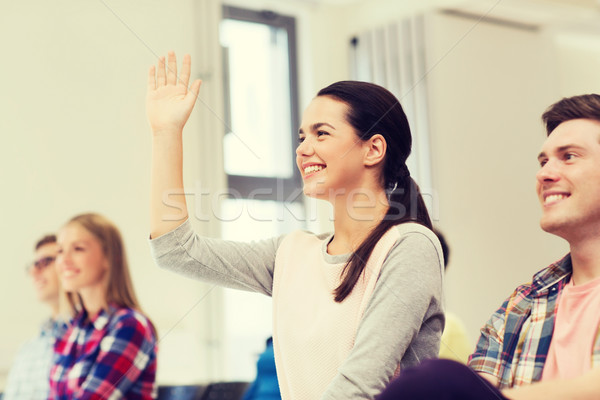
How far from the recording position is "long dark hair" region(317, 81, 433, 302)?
4.31 feet

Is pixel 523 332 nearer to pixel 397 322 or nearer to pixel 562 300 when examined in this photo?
pixel 562 300

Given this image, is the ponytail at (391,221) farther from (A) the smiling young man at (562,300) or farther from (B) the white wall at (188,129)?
(B) the white wall at (188,129)

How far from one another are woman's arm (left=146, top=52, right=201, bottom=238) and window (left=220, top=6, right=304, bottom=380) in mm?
2064

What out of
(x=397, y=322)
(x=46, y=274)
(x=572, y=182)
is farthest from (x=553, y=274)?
(x=46, y=274)

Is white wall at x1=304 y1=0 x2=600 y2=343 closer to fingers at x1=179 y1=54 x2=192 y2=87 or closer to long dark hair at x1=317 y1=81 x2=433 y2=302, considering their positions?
long dark hair at x1=317 y1=81 x2=433 y2=302

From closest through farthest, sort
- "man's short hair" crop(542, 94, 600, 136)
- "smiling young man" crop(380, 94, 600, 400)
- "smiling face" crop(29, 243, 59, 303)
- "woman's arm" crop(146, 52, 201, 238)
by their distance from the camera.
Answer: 1. "smiling young man" crop(380, 94, 600, 400)
2. "man's short hair" crop(542, 94, 600, 136)
3. "woman's arm" crop(146, 52, 201, 238)
4. "smiling face" crop(29, 243, 59, 303)

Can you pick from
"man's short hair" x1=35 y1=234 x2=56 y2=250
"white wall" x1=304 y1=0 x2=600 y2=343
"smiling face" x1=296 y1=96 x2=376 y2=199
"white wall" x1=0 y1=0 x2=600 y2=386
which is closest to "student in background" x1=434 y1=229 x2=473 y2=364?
"white wall" x1=0 y1=0 x2=600 y2=386

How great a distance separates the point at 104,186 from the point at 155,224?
194cm

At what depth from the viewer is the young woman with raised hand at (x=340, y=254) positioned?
1153 mm

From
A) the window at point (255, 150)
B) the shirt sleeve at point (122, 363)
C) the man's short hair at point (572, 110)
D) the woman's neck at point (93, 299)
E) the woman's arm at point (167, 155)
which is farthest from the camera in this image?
the window at point (255, 150)

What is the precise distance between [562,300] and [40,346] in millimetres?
1807

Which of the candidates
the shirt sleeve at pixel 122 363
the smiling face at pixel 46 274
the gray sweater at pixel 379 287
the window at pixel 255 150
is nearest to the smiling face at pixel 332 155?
the gray sweater at pixel 379 287

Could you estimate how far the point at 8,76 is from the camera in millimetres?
2945

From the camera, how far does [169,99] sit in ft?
4.23
